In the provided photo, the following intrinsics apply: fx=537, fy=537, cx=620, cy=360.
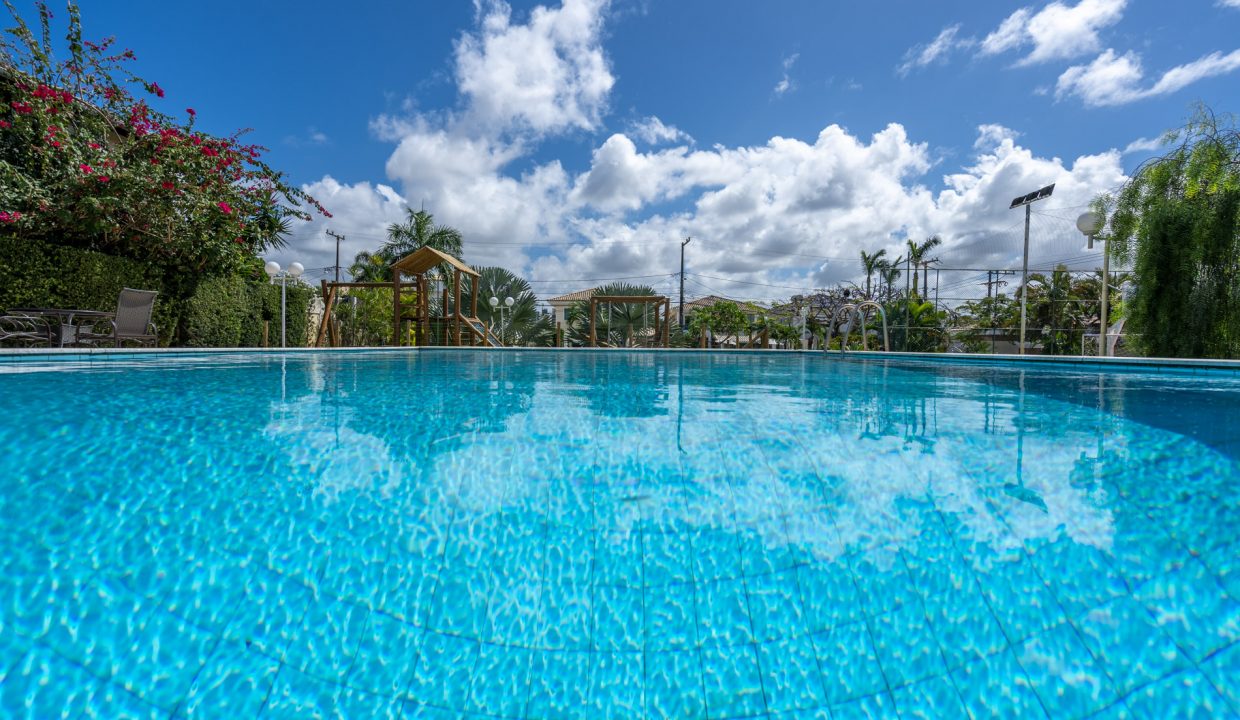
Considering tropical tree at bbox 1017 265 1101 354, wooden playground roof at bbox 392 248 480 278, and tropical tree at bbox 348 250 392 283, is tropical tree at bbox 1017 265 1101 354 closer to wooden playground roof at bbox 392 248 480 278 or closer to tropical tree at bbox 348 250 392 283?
wooden playground roof at bbox 392 248 480 278

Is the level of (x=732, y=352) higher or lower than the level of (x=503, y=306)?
lower

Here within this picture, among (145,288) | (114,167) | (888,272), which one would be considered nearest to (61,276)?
(145,288)

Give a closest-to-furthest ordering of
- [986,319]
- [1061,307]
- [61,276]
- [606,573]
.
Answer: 1. [606,573]
2. [61,276]
3. [1061,307]
4. [986,319]

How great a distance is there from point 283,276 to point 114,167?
515cm

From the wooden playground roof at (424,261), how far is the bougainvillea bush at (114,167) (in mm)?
3834

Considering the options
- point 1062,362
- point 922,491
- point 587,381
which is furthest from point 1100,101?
point 922,491

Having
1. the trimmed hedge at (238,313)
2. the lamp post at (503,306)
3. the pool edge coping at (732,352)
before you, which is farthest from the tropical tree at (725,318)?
the trimmed hedge at (238,313)

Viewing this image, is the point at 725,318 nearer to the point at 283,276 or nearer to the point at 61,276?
the point at 283,276

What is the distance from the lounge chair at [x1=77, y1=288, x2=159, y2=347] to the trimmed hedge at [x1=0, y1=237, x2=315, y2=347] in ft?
3.02

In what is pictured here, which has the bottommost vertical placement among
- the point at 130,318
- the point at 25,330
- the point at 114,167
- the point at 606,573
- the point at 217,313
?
the point at 606,573

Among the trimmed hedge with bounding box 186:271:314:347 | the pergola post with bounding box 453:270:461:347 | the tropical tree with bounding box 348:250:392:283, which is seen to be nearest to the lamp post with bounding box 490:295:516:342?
the pergola post with bounding box 453:270:461:347

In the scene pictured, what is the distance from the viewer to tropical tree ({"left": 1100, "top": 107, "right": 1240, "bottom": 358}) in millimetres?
9641

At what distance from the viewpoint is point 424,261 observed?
1526cm

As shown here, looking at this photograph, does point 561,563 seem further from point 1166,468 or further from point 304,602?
point 1166,468
